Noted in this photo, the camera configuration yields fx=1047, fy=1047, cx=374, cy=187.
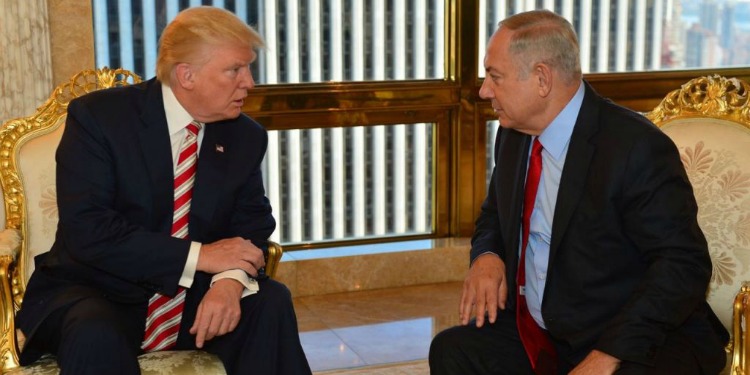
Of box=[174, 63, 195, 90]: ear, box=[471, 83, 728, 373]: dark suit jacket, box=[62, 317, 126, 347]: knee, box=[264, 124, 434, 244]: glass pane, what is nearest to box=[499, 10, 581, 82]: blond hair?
box=[471, 83, 728, 373]: dark suit jacket

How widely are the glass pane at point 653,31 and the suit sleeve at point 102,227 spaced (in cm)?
269

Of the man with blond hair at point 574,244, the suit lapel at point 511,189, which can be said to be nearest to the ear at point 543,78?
the man with blond hair at point 574,244

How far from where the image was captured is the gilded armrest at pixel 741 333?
253 cm

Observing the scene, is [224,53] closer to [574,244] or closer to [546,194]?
[546,194]

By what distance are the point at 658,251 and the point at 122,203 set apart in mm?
1404

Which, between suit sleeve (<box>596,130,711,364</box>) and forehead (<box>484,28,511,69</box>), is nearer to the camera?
suit sleeve (<box>596,130,711,364</box>)

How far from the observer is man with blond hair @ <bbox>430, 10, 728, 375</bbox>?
2.47 m

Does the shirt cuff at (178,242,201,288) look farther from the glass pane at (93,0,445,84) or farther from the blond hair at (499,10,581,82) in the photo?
the glass pane at (93,0,445,84)

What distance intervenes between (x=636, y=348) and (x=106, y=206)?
140 cm

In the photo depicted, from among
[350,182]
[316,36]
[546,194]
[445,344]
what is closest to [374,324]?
[350,182]

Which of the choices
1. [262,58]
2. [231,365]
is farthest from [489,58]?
[262,58]

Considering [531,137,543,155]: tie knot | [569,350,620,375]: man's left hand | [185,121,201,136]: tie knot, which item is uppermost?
[185,121,201,136]: tie knot

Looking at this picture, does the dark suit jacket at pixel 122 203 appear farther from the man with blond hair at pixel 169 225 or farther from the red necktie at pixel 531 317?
the red necktie at pixel 531 317

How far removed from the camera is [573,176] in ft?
8.57
